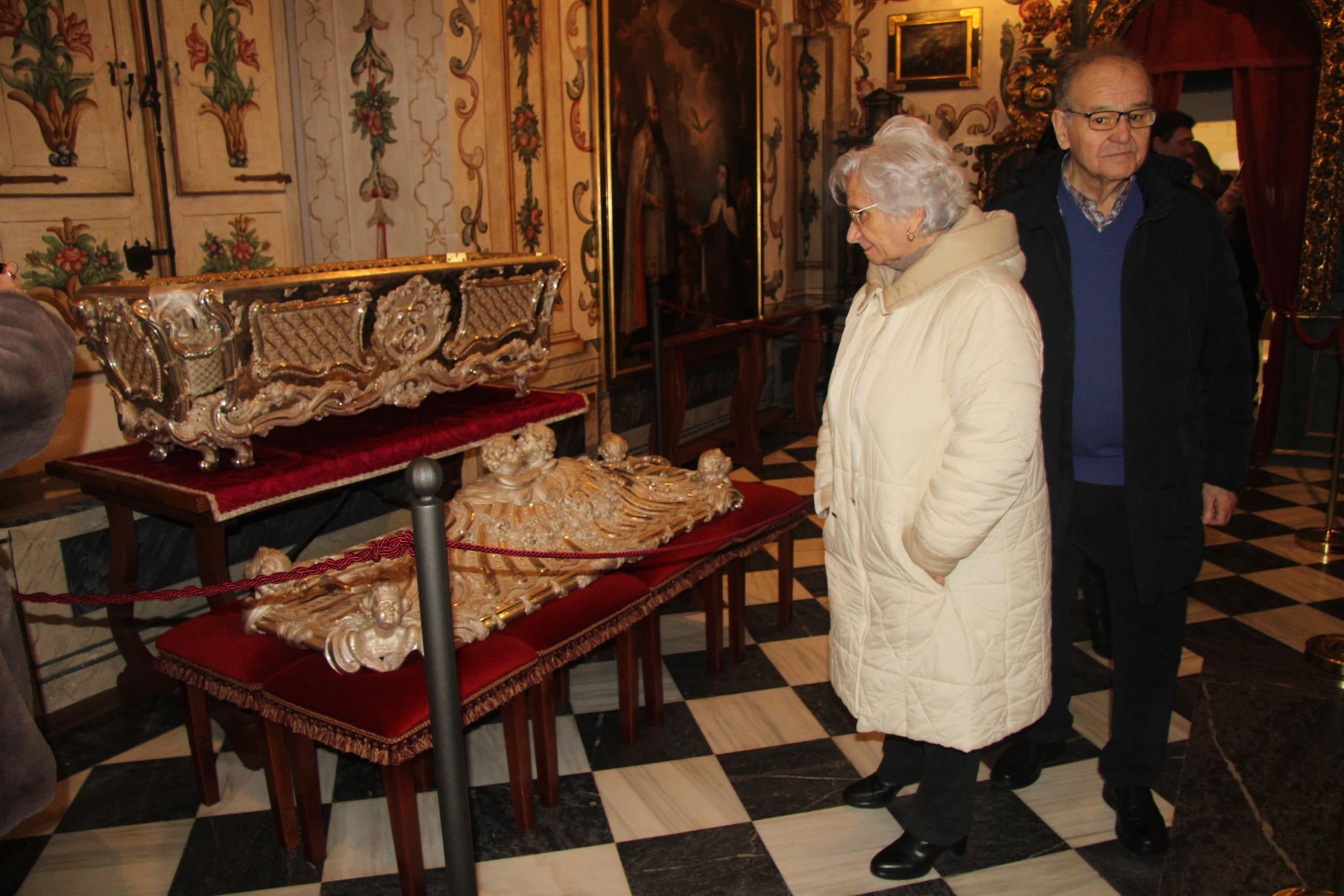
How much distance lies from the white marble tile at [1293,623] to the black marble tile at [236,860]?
12.0 feet

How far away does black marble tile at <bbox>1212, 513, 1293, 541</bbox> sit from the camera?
5414mm

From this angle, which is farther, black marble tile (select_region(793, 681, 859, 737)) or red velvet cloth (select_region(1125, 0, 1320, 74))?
red velvet cloth (select_region(1125, 0, 1320, 74))

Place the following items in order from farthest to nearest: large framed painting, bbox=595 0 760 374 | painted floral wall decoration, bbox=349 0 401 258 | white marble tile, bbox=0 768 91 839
Answer: large framed painting, bbox=595 0 760 374 < painted floral wall decoration, bbox=349 0 401 258 < white marble tile, bbox=0 768 91 839

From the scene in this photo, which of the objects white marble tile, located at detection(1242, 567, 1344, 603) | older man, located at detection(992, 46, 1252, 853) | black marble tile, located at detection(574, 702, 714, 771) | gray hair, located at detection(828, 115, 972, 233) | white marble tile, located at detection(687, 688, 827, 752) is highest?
gray hair, located at detection(828, 115, 972, 233)

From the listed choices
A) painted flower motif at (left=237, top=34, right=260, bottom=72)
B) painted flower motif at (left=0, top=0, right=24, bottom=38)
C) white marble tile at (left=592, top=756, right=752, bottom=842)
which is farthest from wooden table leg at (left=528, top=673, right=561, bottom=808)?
painted flower motif at (left=237, top=34, right=260, bottom=72)


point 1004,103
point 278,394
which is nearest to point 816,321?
point 1004,103

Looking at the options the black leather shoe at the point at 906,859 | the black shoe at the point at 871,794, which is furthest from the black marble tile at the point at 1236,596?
the black leather shoe at the point at 906,859

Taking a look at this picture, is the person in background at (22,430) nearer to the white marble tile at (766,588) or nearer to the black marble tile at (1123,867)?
the black marble tile at (1123,867)

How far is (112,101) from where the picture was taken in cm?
430

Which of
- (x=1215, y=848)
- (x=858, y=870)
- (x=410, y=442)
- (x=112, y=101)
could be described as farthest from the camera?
(x=112, y=101)

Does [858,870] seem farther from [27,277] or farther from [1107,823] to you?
[27,277]

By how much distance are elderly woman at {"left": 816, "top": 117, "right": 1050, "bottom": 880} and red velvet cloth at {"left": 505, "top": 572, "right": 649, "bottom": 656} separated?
0.82 m

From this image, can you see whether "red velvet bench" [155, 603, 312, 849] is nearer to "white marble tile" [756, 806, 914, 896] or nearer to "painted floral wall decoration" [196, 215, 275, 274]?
"white marble tile" [756, 806, 914, 896]

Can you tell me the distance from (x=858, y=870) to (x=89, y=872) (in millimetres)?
2016
